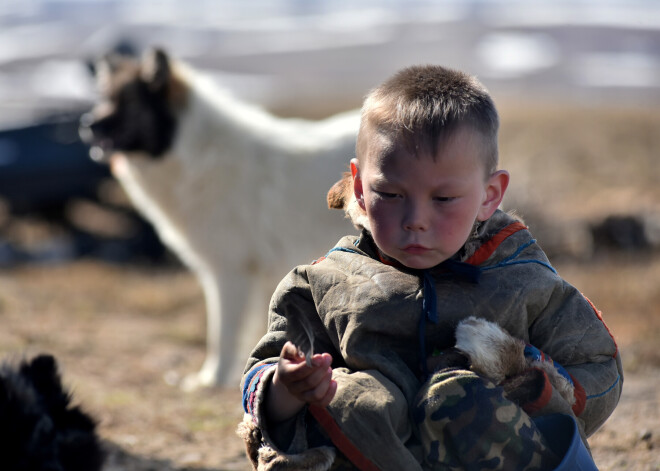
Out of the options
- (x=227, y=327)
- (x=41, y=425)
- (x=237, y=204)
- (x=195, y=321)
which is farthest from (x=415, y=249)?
(x=195, y=321)

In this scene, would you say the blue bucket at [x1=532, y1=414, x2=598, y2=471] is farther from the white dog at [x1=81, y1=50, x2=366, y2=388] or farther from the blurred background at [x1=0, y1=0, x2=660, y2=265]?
the blurred background at [x1=0, y1=0, x2=660, y2=265]

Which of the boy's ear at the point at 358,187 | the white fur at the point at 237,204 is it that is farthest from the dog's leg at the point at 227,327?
the boy's ear at the point at 358,187

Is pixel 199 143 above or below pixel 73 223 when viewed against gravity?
above

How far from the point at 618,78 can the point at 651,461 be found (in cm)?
1860

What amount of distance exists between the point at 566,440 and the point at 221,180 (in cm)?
410

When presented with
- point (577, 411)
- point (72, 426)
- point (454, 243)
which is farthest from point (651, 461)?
point (72, 426)

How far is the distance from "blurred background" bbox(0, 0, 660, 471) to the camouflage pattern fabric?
4.95 feet

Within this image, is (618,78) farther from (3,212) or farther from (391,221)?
(391,221)

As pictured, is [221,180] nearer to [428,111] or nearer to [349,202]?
[349,202]

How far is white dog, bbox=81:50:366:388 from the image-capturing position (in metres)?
5.57

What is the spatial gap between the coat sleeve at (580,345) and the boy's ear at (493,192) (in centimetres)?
24

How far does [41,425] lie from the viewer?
8.35ft

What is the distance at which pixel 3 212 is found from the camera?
1152cm

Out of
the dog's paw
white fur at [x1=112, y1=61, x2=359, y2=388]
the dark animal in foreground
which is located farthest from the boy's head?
white fur at [x1=112, y1=61, x2=359, y2=388]
